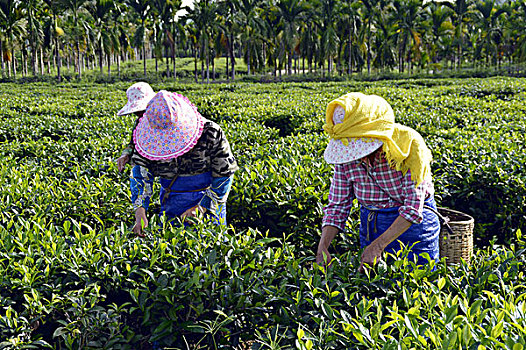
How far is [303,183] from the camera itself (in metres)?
3.82

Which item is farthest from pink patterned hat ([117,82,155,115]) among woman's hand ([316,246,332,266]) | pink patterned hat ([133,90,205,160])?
woman's hand ([316,246,332,266])

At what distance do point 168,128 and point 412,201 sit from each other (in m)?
1.50

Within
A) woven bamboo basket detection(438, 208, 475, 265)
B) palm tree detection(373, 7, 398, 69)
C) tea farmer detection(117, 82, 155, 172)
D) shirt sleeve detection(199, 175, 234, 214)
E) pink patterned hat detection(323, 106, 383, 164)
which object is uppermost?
palm tree detection(373, 7, 398, 69)

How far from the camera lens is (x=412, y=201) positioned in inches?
92.1

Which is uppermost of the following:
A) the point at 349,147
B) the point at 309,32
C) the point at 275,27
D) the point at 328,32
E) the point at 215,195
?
the point at 275,27

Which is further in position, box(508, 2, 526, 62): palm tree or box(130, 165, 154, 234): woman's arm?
box(508, 2, 526, 62): palm tree

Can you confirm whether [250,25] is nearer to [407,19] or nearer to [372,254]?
[407,19]

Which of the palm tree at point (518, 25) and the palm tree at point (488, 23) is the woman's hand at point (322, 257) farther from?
the palm tree at point (488, 23)

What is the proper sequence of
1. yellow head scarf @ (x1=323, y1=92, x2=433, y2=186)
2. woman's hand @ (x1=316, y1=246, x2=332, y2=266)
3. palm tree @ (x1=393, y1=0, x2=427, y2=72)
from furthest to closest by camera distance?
palm tree @ (x1=393, y1=0, x2=427, y2=72) → woman's hand @ (x1=316, y1=246, x2=332, y2=266) → yellow head scarf @ (x1=323, y1=92, x2=433, y2=186)

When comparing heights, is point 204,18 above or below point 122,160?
above

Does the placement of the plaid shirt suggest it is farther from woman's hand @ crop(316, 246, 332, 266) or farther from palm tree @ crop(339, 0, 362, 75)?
palm tree @ crop(339, 0, 362, 75)

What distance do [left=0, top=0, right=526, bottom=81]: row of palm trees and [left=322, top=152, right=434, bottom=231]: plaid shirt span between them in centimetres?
3501

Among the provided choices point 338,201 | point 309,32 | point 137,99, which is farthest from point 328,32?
point 338,201

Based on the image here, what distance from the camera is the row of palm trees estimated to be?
3625 centimetres
